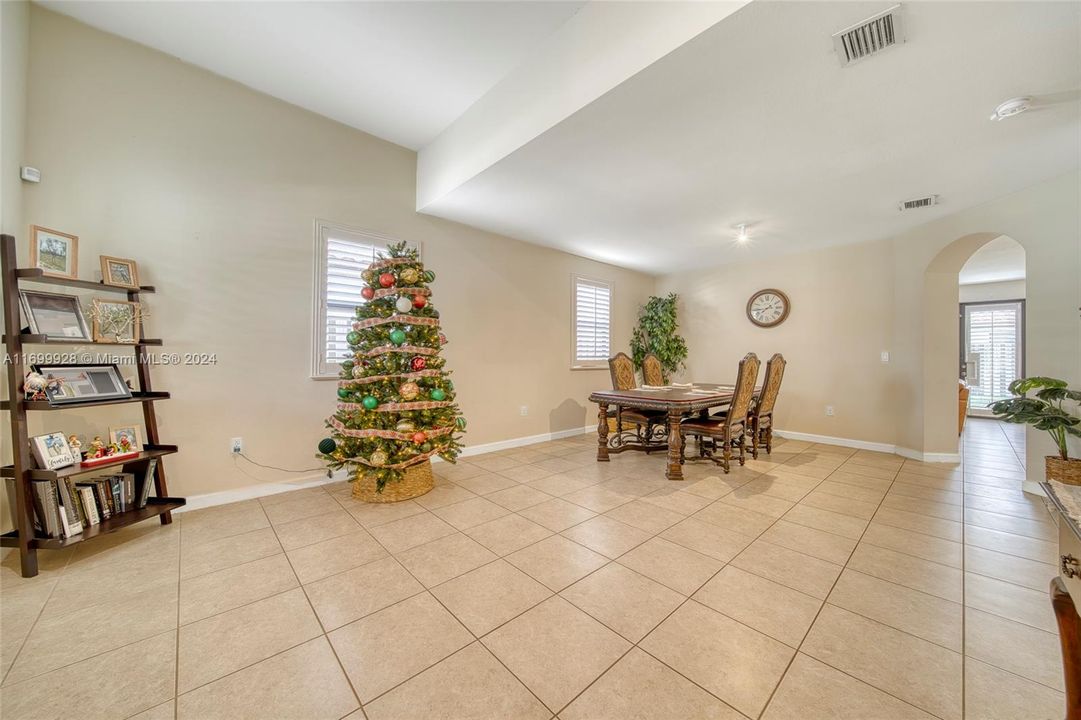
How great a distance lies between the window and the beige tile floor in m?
2.95

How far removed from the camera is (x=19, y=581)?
1794 mm

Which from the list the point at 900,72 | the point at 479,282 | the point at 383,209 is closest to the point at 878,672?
the point at 900,72

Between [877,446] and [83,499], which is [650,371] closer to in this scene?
[877,446]

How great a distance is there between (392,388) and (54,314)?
1763mm

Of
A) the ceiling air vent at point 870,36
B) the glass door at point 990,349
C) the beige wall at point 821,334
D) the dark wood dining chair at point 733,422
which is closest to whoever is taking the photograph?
the ceiling air vent at point 870,36

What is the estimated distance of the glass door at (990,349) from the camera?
6762 millimetres

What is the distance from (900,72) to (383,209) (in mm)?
3684

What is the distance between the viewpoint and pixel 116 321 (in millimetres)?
2254

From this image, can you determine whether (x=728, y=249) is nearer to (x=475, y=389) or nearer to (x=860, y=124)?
(x=860, y=124)

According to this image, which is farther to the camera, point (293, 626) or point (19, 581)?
point (19, 581)

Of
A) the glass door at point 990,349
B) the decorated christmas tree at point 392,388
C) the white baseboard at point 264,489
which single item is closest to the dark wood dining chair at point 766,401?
the white baseboard at point 264,489

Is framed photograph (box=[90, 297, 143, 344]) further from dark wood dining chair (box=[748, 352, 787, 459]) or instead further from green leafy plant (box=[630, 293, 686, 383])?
green leafy plant (box=[630, 293, 686, 383])

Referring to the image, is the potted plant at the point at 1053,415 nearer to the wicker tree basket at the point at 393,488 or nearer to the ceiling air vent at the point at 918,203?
the ceiling air vent at the point at 918,203

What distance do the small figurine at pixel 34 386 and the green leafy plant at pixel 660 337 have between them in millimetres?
5657
